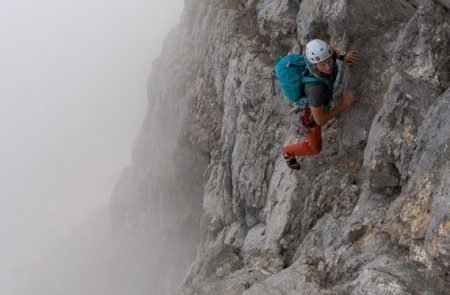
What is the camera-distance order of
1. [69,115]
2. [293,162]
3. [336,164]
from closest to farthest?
[336,164] → [293,162] → [69,115]

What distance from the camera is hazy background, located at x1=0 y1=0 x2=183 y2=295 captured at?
8712 centimetres

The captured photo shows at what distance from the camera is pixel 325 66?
9.93 m

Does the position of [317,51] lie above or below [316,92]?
above

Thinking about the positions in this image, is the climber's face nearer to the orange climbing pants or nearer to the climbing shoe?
the orange climbing pants

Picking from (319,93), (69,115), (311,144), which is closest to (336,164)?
(311,144)

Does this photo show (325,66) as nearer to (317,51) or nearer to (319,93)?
(317,51)

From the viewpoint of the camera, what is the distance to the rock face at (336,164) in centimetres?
798

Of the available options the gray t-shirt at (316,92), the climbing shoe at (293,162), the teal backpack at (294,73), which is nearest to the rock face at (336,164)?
the climbing shoe at (293,162)

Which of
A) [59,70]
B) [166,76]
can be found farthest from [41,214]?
[59,70]

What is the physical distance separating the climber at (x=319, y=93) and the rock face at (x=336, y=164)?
1.57 ft

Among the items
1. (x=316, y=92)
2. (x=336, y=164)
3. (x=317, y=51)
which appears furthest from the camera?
(x=336, y=164)

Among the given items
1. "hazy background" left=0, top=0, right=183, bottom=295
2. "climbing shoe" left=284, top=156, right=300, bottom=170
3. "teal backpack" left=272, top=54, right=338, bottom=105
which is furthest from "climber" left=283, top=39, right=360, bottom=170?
"hazy background" left=0, top=0, right=183, bottom=295

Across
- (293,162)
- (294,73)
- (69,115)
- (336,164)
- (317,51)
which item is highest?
(317,51)

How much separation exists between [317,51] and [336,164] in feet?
11.7
